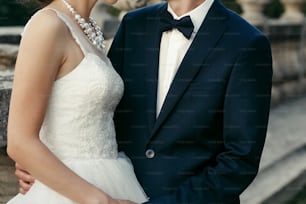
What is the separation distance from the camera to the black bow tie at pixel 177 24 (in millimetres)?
3027

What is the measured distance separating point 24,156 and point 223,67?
0.66 meters

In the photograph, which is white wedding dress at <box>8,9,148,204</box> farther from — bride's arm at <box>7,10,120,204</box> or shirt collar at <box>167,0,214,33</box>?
shirt collar at <box>167,0,214,33</box>

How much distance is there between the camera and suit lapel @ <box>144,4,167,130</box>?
307 centimetres

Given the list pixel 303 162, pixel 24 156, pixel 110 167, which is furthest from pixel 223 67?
pixel 303 162

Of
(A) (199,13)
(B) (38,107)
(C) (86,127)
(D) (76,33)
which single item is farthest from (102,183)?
(A) (199,13)

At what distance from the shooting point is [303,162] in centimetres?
768

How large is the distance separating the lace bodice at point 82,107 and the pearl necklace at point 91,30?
0.11ft

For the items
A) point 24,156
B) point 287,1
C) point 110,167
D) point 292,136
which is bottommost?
point 287,1

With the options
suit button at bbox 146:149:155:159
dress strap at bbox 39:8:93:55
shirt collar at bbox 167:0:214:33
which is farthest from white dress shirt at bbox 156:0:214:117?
dress strap at bbox 39:8:93:55

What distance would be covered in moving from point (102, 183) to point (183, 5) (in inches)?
24.3

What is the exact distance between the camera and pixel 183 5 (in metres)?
3.11

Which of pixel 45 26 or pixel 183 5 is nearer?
pixel 45 26

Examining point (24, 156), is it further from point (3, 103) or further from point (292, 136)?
point (292, 136)

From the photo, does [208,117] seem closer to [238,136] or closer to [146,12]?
[238,136]
